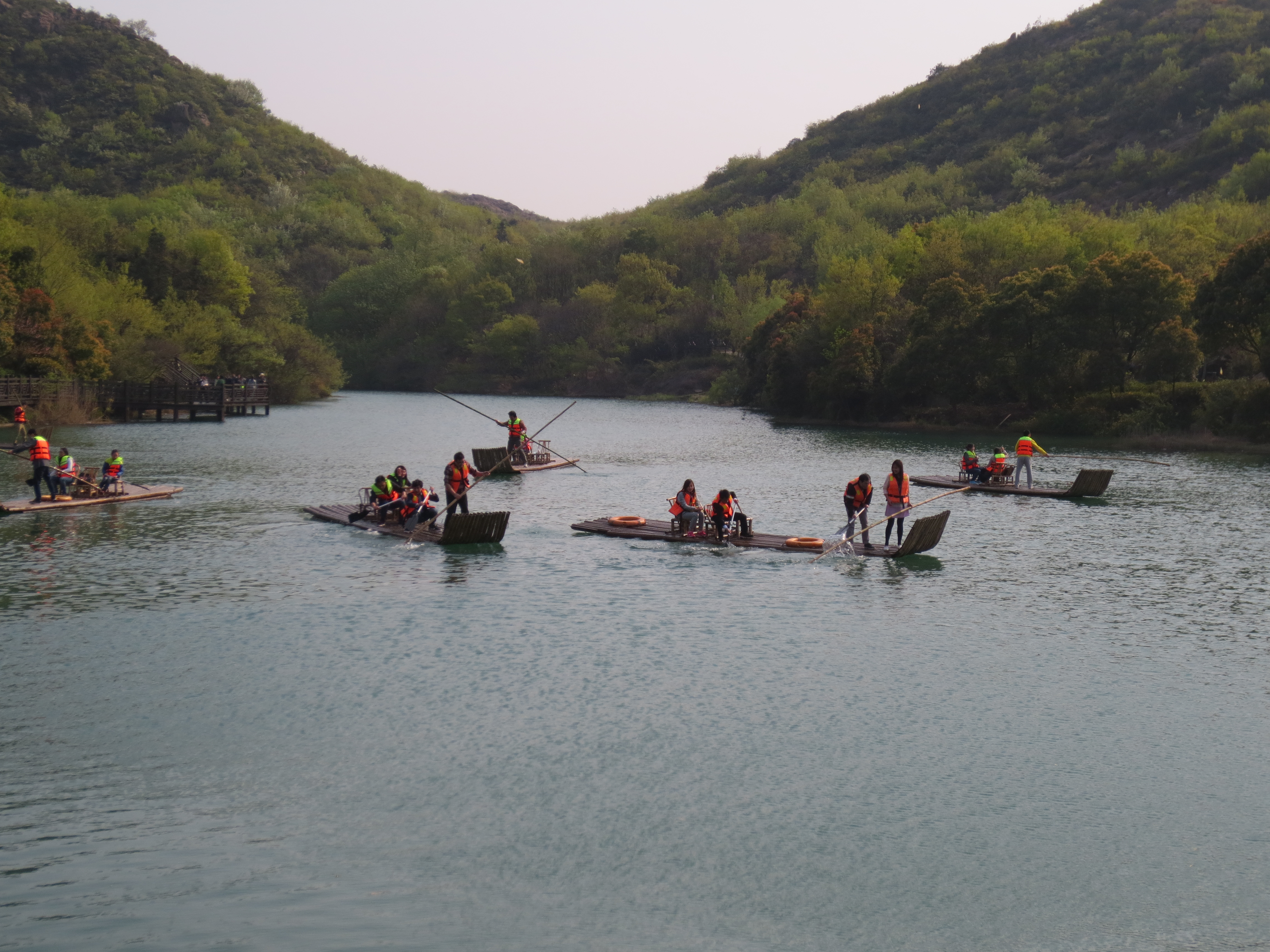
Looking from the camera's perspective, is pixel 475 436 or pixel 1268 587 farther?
pixel 475 436

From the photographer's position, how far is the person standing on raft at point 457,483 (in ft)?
103

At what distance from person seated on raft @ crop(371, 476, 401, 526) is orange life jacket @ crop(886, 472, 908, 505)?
13.5 metres

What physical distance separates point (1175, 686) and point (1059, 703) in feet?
7.69

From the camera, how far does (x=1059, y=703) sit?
1731cm

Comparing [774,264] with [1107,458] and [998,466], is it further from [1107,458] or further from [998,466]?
[998,466]

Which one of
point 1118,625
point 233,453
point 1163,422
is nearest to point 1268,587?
point 1118,625

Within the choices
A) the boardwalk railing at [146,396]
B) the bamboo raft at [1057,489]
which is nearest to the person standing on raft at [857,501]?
the bamboo raft at [1057,489]

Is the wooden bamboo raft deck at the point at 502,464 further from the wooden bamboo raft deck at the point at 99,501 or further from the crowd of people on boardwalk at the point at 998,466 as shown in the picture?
the crowd of people on boardwalk at the point at 998,466

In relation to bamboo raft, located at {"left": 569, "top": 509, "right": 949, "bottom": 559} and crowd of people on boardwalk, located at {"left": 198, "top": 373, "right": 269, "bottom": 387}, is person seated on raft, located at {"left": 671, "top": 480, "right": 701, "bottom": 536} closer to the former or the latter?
bamboo raft, located at {"left": 569, "top": 509, "right": 949, "bottom": 559}

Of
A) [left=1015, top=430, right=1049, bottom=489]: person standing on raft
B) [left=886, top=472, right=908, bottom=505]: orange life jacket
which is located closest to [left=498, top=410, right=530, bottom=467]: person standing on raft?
[left=1015, top=430, right=1049, bottom=489]: person standing on raft

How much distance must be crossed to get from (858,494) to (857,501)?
237 millimetres

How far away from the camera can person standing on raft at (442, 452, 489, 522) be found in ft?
103

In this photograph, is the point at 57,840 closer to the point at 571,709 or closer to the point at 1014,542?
the point at 571,709

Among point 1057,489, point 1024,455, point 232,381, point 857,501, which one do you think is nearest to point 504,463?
point 1024,455
